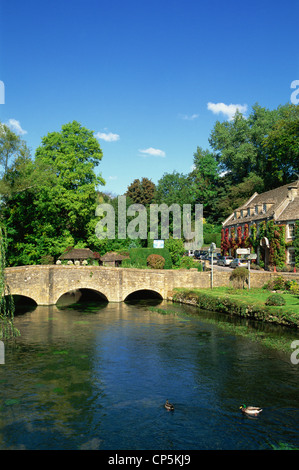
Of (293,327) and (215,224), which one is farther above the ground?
(215,224)

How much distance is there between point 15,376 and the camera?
60.8 feet

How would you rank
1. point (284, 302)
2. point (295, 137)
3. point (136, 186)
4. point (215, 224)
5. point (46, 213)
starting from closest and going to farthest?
point (284, 302), point (46, 213), point (295, 137), point (215, 224), point (136, 186)

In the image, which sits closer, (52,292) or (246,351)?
(246,351)

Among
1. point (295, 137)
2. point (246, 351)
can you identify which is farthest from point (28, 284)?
point (295, 137)

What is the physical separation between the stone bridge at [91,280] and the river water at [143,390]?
7807mm

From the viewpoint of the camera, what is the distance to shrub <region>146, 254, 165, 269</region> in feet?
156

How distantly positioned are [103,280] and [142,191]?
5099cm

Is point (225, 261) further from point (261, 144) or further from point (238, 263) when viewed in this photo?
point (261, 144)

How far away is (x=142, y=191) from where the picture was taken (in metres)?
87.8

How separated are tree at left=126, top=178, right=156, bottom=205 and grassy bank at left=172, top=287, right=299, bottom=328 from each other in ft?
160

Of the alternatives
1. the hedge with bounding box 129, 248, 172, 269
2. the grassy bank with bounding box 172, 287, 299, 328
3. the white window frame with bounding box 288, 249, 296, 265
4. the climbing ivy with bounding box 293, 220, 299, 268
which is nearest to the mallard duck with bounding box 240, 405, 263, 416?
the grassy bank with bounding box 172, 287, 299, 328

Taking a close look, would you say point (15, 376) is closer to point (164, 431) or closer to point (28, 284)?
point (164, 431)

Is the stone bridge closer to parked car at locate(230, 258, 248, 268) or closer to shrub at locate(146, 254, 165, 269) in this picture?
shrub at locate(146, 254, 165, 269)

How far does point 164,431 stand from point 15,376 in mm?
8630
